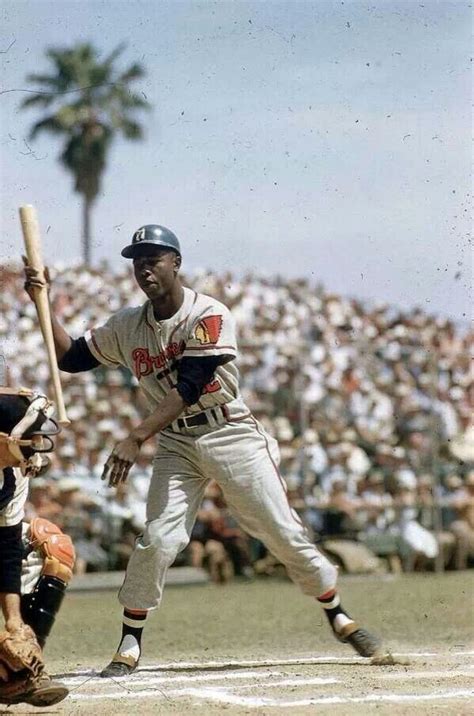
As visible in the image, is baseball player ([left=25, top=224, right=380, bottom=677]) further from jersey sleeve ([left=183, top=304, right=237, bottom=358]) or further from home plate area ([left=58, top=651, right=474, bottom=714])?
home plate area ([left=58, top=651, right=474, bottom=714])

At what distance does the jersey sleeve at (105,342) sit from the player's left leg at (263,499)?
66 centimetres

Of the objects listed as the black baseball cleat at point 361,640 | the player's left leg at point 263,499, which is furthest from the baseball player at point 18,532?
Answer: the black baseball cleat at point 361,640

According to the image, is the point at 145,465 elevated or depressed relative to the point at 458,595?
elevated

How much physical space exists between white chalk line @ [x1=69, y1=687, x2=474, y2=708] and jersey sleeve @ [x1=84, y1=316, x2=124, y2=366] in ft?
5.31

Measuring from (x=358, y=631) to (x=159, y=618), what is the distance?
3.55m

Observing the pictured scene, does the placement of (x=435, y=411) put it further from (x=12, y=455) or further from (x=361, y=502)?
(x=12, y=455)

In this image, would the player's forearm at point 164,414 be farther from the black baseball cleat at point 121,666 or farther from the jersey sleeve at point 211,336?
the black baseball cleat at point 121,666

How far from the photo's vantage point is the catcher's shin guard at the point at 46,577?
5.27m

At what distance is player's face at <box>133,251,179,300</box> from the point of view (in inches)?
227

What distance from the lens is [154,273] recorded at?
19.0 ft

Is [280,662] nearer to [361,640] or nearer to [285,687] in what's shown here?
[361,640]

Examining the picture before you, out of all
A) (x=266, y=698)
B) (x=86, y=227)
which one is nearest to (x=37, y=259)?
(x=266, y=698)

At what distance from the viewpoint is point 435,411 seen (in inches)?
543

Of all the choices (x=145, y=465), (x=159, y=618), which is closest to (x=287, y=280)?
(x=145, y=465)
